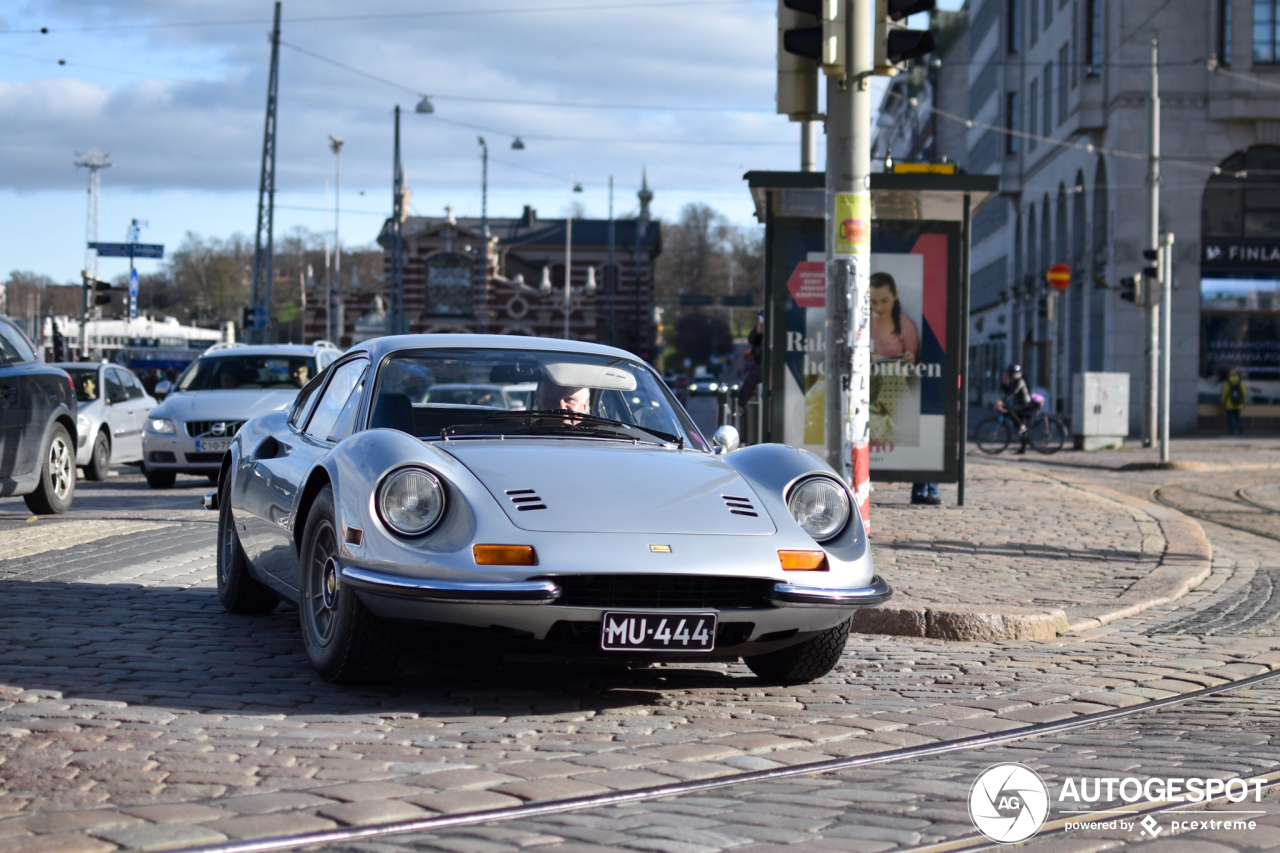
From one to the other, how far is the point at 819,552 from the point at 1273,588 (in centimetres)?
545

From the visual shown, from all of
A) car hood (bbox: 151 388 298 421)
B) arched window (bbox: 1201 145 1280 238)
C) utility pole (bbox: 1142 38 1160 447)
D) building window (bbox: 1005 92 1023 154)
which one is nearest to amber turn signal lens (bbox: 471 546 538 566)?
car hood (bbox: 151 388 298 421)

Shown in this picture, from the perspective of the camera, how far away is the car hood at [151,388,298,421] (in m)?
15.9

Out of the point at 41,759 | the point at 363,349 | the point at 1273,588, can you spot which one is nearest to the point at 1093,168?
the point at 1273,588

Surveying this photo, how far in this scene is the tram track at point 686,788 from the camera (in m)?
3.43

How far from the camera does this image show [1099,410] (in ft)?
91.5

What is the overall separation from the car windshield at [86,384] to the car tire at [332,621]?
42.2 feet

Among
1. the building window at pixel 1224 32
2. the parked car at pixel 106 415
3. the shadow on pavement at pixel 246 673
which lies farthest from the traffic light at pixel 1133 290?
the shadow on pavement at pixel 246 673

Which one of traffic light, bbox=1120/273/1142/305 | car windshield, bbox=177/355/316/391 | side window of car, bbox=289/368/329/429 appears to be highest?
traffic light, bbox=1120/273/1142/305

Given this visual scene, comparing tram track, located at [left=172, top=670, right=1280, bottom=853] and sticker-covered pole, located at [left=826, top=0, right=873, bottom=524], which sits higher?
sticker-covered pole, located at [left=826, top=0, right=873, bottom=524]

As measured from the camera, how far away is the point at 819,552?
17.2 feet

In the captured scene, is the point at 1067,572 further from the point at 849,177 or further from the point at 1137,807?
the point at 1137,807

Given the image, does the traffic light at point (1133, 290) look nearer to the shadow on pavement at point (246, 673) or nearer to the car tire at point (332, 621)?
the shadow on pavement at point (246, 673)

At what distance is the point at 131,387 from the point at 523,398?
15563 mm

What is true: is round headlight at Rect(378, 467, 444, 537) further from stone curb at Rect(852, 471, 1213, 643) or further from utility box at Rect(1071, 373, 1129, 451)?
utility box at Rect(1071, 373, 1129, 451)
